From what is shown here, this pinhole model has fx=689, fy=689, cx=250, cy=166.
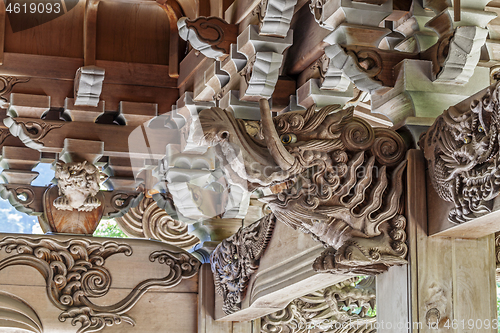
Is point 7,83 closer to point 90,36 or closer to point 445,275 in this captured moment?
point 90,36

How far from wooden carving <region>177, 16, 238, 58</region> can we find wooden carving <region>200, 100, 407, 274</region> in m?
0.81

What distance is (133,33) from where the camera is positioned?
336 cm

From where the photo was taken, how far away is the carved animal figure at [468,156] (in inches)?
53.3

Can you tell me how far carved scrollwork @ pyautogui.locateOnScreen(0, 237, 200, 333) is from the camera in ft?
10.9

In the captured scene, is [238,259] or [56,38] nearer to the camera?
[238,259]

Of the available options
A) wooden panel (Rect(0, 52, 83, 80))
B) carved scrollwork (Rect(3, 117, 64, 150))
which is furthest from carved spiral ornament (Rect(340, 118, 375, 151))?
carved scrollwork (Rect(3, 117, 64, 150))

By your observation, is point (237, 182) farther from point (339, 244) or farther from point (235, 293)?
point (235, 293)

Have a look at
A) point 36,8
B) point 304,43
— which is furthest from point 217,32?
point 36,8

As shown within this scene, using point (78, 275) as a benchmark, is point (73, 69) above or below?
above

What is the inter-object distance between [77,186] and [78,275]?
444 millimetres

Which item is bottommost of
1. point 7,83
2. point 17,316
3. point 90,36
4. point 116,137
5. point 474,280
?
point 474,280

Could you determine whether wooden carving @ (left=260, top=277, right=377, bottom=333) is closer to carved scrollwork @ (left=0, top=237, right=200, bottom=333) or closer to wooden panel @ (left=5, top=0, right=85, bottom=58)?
carved scrollwork @ (left=0, top=237, right=200, bottom=333)

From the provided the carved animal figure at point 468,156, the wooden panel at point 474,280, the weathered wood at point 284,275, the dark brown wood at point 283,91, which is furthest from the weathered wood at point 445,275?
the dark brown wood at point 283,91

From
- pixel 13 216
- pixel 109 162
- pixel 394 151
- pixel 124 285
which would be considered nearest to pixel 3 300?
pixel 124 285
